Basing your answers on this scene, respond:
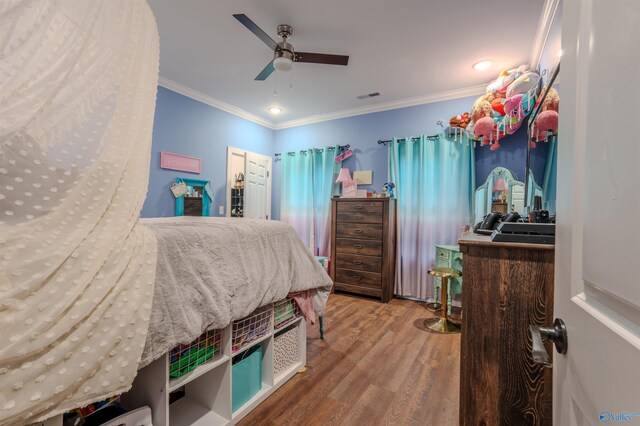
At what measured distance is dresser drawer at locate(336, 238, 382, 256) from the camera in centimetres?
341

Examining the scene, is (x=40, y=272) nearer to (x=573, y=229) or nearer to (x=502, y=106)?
(x=573, y=229)

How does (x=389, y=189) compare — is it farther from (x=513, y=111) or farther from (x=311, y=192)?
(x=513, y=111)

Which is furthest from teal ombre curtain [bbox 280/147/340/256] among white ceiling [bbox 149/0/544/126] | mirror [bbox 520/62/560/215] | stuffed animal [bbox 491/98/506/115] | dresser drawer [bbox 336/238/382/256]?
mirror [bbox 520/62/560/215]

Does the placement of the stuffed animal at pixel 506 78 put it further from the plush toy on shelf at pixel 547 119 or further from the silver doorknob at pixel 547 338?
the silver doorknob at pixel 547 338

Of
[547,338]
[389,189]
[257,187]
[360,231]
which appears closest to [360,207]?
[360,231]

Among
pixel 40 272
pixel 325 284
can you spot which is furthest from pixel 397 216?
pixel 40 272

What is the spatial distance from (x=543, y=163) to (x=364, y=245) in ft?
7.56

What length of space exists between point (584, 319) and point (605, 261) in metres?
0.13

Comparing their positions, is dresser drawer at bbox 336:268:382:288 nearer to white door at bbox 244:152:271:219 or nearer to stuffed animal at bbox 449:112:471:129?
white door at bbox 244:152:271:219

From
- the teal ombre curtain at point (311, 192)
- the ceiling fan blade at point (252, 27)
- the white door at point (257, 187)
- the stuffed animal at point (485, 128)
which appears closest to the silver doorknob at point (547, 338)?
the ceiling fan blade at point (252, 27)

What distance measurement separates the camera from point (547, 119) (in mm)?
1321

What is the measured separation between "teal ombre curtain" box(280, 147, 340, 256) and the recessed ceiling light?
198cm

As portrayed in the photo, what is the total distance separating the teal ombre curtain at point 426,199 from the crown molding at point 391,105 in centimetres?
52

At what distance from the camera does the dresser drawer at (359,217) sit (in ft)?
11.2
